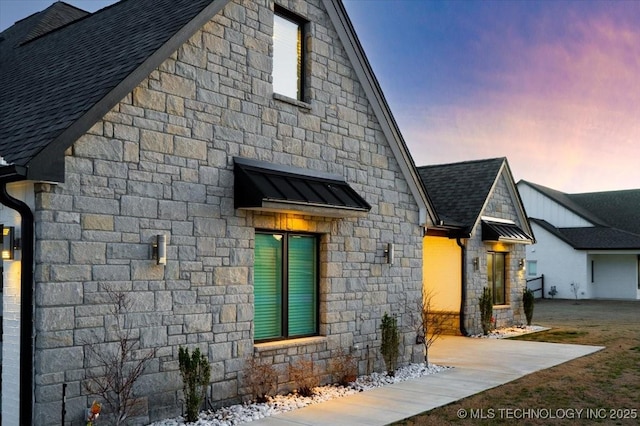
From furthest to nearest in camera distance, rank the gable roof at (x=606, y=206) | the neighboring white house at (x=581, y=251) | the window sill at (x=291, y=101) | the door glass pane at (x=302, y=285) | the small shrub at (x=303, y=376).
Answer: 1. the gable roof at (x=606, y=206)
2. the neighboring white house at (x=581, y=251)
3. the door glass pane at (x=302, y=285)
4. the window sill at (x=291, y=101)
5. the small shrub at (x=303, y=376)

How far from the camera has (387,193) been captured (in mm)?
12156

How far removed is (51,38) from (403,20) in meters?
14.8

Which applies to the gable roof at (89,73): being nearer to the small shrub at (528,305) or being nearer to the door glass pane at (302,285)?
the door glass pane at (302,285)

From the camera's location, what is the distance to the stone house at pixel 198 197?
688 cm

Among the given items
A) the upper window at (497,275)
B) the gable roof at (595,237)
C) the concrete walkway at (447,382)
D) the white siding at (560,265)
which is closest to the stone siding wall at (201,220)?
the concrete walkway at (447,382)

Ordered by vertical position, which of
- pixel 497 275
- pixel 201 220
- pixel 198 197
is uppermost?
pixel 198 197

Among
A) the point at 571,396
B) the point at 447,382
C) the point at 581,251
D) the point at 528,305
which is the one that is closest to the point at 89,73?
the point at 447,382

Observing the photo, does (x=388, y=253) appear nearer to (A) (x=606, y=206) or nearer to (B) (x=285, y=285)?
(B) (x=285, y=285)

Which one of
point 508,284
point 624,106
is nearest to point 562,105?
point 624,106

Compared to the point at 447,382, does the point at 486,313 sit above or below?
above

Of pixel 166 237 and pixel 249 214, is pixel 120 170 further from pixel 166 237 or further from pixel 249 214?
pixel 249 214

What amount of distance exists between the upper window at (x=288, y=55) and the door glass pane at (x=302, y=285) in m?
2.47

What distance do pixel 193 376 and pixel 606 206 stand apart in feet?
133

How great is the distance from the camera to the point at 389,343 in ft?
37.3
